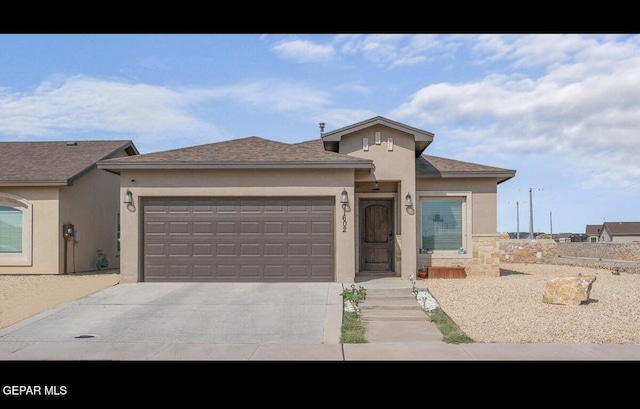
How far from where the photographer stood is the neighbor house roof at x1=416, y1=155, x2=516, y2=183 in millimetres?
16500

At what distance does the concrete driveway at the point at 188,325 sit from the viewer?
8328 mm

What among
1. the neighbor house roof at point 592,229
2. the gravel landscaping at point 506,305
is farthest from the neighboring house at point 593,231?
the gravel landscaping at point 506,305

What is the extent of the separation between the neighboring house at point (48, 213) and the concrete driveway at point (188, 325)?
16.1 ft

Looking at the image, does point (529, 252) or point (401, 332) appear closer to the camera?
point (401, 332)

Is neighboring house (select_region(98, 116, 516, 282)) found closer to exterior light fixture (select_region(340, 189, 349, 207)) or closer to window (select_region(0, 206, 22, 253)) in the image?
exterior light fixture (select_region(340, 189, 349, 207))

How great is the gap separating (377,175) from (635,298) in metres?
6.67

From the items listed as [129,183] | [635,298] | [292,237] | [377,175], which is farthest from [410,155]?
[129,183]

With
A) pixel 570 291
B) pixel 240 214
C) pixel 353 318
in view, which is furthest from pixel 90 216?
pixel 570 291

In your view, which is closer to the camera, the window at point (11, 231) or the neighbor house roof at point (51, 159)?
the neighbor house roof at point (51, 159)

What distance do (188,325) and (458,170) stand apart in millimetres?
9427

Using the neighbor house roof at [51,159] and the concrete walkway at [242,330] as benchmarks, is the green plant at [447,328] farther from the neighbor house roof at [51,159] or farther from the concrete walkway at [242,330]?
the neighbor house roof at [51,159]

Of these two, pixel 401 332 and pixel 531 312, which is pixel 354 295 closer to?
pixel 401 332

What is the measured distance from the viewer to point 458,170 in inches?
653
